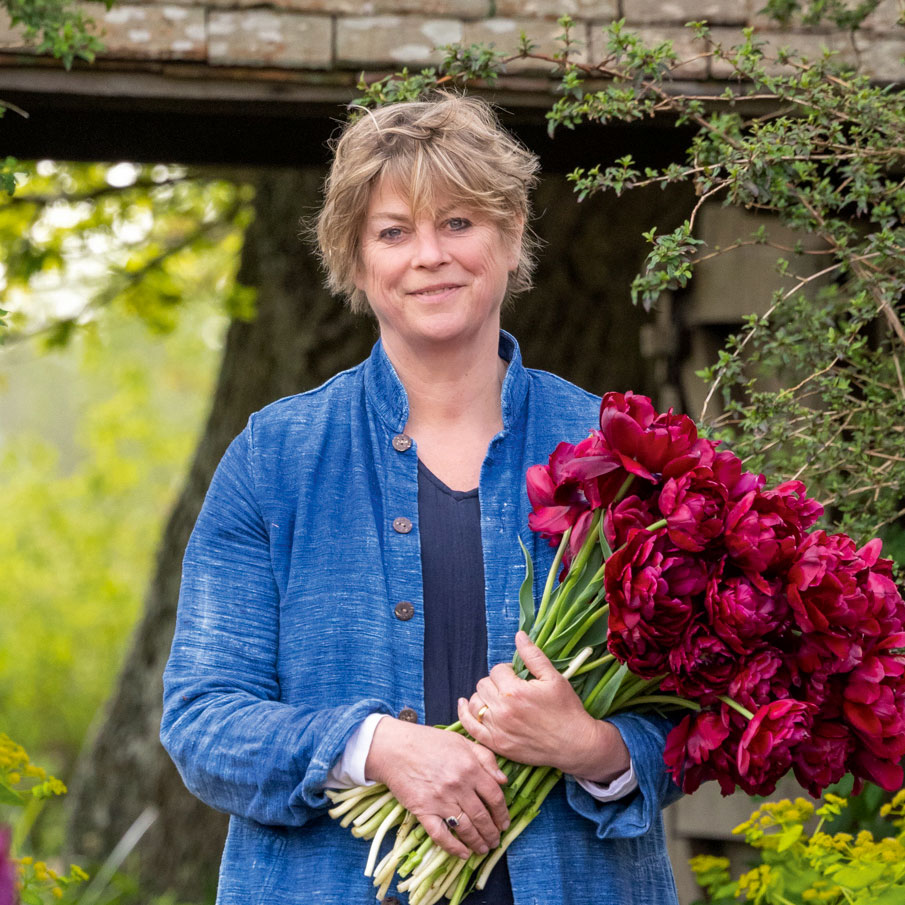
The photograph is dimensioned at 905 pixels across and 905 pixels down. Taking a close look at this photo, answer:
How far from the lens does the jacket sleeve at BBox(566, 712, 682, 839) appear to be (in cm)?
196

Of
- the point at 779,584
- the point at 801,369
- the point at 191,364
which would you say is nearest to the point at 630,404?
the point at 779,584

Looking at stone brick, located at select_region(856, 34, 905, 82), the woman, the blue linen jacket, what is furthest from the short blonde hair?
stone brick, located at select_region(856, 34, 905, 82)

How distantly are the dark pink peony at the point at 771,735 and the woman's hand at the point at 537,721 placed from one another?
229mm

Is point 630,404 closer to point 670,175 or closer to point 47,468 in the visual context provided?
point 670,175

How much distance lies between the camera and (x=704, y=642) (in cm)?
179

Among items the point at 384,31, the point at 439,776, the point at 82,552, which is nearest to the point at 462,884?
the point at 439,776

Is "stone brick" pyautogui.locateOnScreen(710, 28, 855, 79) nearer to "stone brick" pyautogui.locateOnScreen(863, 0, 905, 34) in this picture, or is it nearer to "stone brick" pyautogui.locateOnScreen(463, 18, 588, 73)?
"stone brick" pyautogui.locateOnScreen(863, 0, 905, 34)

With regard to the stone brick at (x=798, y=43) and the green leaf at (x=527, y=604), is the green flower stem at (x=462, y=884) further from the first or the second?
the stone brick at (x=798, y=43)

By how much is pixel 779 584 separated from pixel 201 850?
5.22m

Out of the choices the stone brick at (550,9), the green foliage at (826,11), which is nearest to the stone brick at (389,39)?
the stone brick at (550,9)

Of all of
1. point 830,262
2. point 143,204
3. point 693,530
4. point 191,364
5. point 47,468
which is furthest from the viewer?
point 191,364

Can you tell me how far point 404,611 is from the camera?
6.70 feet

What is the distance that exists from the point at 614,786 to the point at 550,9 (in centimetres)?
234

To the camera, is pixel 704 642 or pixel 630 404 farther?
pixel 630 404
